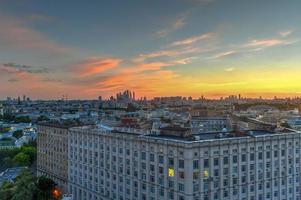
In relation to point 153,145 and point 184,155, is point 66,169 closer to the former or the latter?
point 153,145

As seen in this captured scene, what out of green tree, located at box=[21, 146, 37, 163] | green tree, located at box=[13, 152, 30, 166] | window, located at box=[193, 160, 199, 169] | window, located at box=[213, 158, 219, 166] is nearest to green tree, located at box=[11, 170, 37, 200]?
window, located at box=[193, 160, 199, 169]

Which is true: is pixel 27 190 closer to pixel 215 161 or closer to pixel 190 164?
pixel 190 164

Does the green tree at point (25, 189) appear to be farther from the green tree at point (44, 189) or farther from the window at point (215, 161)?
the window at point (215, 161)

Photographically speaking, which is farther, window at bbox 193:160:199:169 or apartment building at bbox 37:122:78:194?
apartment building at bbox 37:122:78:194

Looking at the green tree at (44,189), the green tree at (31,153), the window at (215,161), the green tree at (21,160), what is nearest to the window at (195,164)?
the window at (215,161)

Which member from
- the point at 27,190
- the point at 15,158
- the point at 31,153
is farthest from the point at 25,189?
the point at 31,153

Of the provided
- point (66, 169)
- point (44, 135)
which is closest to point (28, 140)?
point (44, 135)

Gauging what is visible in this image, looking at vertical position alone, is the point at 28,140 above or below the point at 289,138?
below

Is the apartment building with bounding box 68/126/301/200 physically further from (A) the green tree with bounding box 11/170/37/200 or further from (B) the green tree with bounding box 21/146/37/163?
(B) the green tree with bounding box 21/146/37/163
